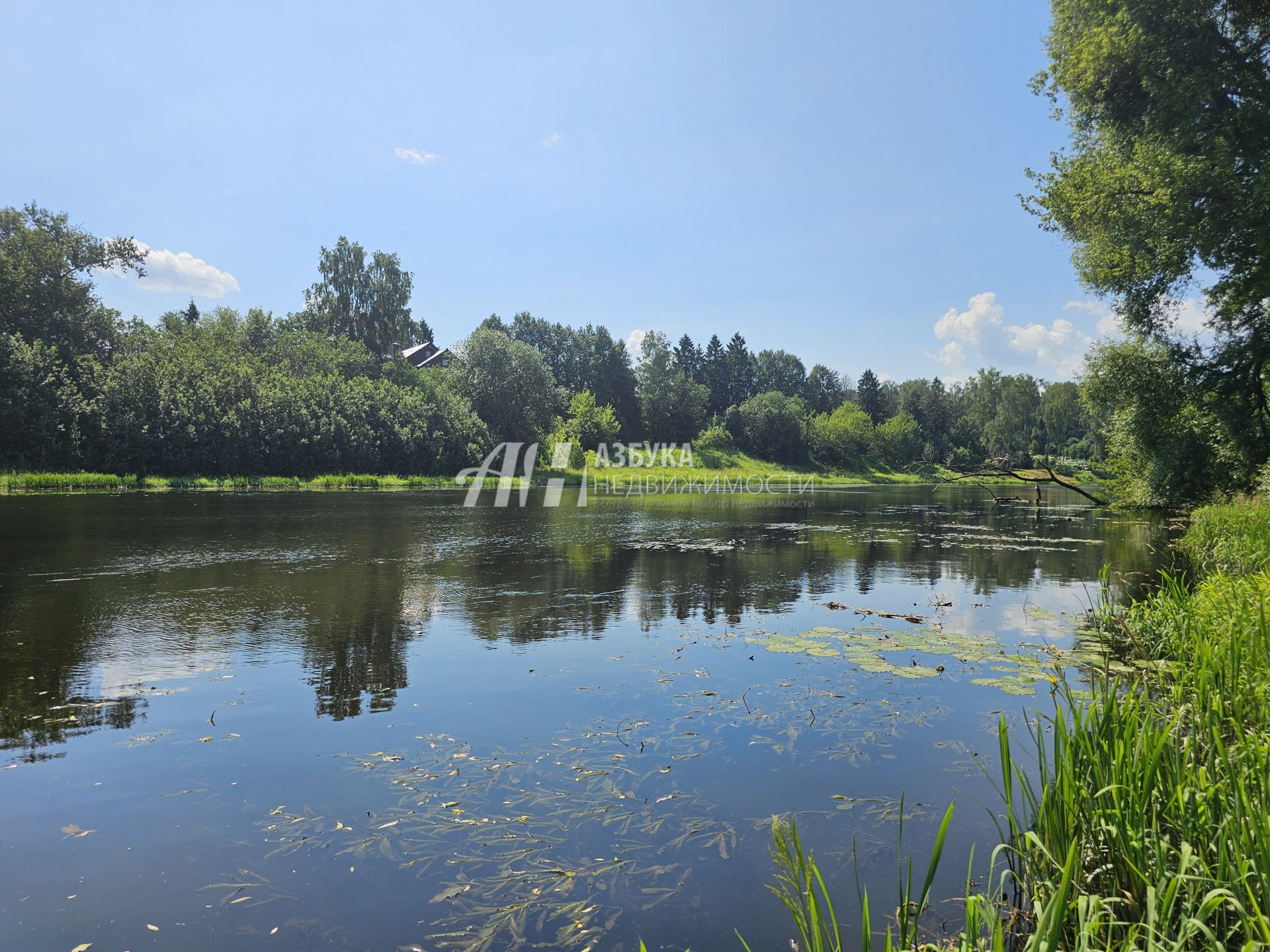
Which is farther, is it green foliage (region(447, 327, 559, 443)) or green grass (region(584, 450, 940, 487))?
green grass (region(584, 450, 940, 487))

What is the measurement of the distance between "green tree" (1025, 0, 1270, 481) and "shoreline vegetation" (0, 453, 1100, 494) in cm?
671

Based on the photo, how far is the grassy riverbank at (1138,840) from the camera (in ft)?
9.85

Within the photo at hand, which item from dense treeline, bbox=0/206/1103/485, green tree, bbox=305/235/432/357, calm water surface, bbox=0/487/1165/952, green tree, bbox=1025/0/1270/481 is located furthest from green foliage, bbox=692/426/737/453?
calm water surface, bbox=0/487/1165/952

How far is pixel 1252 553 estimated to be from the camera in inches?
487

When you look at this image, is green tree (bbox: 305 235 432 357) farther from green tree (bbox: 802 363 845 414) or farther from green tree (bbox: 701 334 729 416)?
green tree (bbox: 802 363 845 414)

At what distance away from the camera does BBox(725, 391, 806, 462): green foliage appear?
115 meters

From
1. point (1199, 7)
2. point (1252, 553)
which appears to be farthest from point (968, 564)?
point (1199, 7)

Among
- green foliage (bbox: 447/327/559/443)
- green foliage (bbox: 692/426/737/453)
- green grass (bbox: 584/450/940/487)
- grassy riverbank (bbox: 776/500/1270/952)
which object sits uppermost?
green foliage (bbox: 447/327/559/443)

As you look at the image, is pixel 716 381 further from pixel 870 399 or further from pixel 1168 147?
pixel 1168 147

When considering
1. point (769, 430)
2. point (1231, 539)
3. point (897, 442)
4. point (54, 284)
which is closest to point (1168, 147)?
point (1231, 539)

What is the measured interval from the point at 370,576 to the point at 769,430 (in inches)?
4046

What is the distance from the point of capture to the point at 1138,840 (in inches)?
146

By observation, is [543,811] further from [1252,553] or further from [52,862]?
[1252,553]

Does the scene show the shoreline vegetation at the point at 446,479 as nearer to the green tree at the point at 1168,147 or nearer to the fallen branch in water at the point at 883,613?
the fallen branch in water at the point at 883,613
